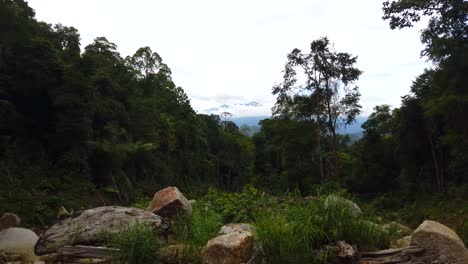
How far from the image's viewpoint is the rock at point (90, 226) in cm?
592

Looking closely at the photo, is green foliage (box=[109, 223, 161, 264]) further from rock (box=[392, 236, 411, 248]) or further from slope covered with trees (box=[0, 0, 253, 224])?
slope covered with trees (box=[0, 0, 253, 224])

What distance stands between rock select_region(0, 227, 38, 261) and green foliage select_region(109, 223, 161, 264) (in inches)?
105

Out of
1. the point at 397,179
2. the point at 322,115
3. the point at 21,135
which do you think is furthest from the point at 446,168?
the point at 21,135

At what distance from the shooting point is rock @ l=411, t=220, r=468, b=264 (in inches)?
177

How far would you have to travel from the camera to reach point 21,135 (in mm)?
20234

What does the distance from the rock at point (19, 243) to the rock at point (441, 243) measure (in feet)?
18.8

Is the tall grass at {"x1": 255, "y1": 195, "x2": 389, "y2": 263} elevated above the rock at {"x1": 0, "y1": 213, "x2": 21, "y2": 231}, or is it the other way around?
the tall grass at {"x1": 255, "y1": 195, "x2": 389, "y2": 263}

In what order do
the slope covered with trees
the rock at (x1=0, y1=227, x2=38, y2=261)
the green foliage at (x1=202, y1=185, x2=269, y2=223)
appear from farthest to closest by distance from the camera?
the slope covered with trees, the green foliage at (x1=202, y1=185, x2=269, y2=223), the rock at (x1=0, y1=227, x2=38, y2=261)

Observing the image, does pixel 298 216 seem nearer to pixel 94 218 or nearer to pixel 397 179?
pixel 94 218

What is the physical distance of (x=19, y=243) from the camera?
7.08 metres

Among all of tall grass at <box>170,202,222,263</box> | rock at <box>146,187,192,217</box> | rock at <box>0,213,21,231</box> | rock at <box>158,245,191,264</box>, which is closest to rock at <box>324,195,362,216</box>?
tall grass at <box>170,202,222,263</box>

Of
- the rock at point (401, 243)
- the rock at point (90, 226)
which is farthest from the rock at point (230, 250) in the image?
the rock at point (401, 243)

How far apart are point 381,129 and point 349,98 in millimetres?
12751

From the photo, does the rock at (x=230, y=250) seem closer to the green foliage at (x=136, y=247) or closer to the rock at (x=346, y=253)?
the green foliage at (x=136, y=247)
